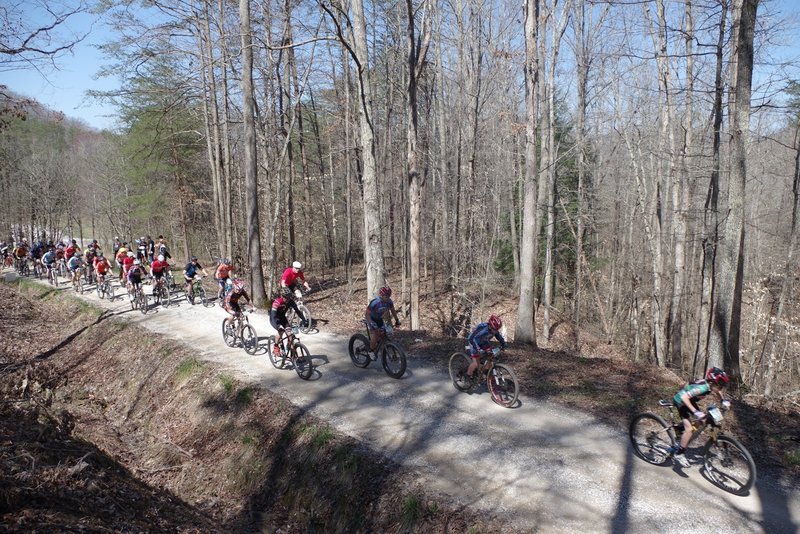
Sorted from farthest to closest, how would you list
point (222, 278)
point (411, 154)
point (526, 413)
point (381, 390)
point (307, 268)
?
point (307, 268) < point (222, 278) < point (411, 154) < point (381, 390) < point (526, 413)

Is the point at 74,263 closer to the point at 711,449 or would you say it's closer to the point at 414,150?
the point at 414,150

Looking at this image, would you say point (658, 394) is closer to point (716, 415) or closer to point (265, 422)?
point (716, 415)

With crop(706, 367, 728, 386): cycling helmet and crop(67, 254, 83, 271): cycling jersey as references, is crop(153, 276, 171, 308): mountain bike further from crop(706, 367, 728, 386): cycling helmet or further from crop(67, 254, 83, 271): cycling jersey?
crop(706, 367, 728, 386): cycling helmet

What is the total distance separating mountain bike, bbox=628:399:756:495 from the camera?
586cm

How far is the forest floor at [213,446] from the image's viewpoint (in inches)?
226

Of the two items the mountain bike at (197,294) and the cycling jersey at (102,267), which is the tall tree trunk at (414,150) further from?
the cycling jersey at (102,267)

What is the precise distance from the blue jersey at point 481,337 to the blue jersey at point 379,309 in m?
2.06

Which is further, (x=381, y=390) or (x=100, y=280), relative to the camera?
(x=100, y=280)

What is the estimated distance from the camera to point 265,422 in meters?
9.00

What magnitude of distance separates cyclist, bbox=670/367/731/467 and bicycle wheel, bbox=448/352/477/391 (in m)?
3.66

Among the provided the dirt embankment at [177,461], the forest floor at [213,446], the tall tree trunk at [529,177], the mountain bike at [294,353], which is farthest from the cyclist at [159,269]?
the tall tree trunk at [529,177]

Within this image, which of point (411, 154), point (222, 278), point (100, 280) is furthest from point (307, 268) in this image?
point (411, 154)

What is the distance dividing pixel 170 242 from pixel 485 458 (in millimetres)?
38410

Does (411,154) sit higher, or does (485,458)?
(411,154)
